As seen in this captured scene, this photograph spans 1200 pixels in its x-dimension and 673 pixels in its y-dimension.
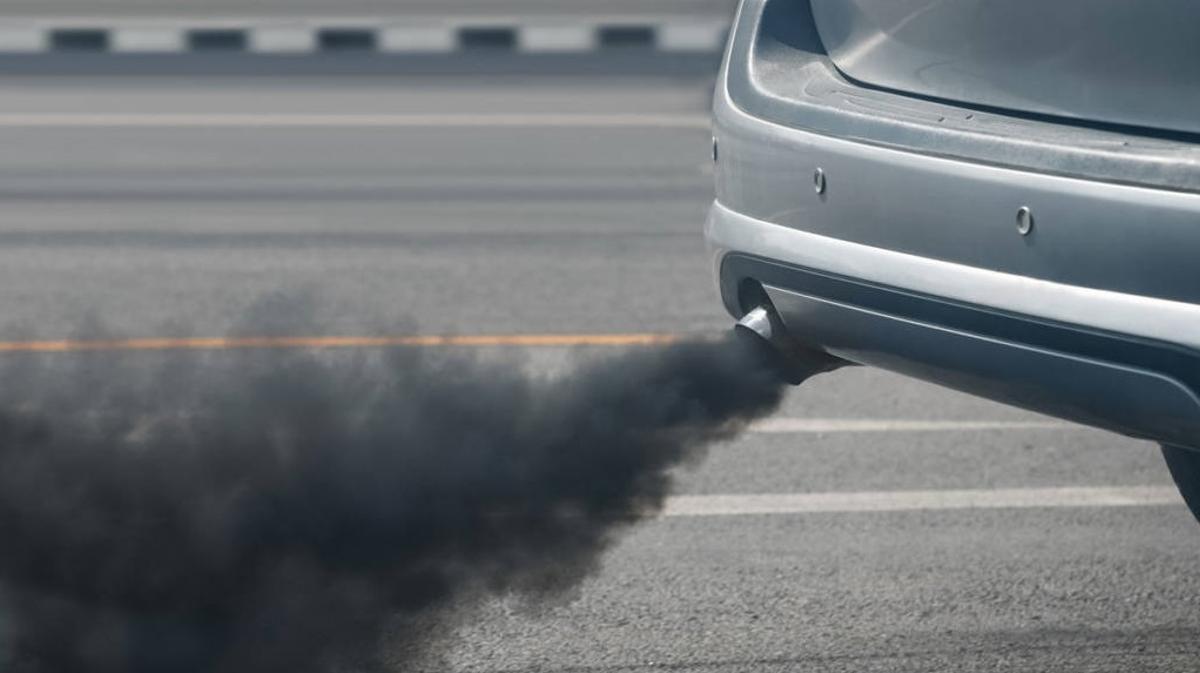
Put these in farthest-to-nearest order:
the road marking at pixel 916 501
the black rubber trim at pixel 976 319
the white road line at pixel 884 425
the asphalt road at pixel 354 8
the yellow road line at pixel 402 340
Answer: the asphalt road at pixel 354 8 → the yellow road line at pixel 402 340 → the white road line at pixel 884 425 → the road marking at pixel 916 501 → the black rubber trim at pixel 976 319

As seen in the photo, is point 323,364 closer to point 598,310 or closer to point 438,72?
point 598,310

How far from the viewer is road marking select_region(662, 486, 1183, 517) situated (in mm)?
4609

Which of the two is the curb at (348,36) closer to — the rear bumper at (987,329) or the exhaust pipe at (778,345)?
the exhaust pipe at (778,345)

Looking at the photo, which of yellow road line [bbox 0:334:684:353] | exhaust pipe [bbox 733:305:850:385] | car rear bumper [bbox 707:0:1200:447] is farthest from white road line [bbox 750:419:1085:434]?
car rear bumper [bbox 707:0:1200:447]

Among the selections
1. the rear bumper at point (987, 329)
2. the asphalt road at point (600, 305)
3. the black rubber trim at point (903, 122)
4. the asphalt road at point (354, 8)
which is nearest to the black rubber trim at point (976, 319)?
the rear bumper at point (987, 329)

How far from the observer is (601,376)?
3748mm

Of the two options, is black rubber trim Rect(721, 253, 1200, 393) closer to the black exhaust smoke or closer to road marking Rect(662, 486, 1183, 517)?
the black exhaust smoke

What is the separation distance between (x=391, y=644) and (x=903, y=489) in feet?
5.55

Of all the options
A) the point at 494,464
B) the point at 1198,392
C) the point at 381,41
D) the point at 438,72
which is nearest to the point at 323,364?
the point at 494,464

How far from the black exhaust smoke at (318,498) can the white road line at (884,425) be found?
1.57 metres

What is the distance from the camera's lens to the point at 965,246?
275cm

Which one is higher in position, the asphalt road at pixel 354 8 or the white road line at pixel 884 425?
the white road line at pixel 884 425

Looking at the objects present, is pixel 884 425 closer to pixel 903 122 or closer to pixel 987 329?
pixel 903 122

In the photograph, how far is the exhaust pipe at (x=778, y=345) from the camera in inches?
127
